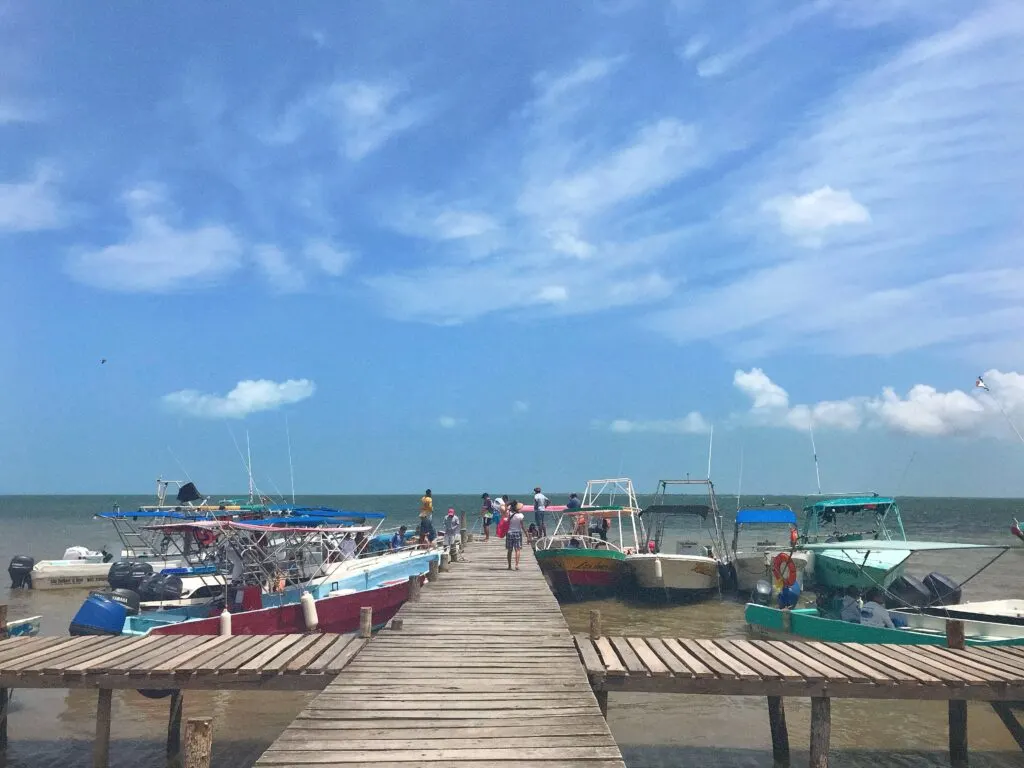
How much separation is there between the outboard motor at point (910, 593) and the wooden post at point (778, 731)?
9.19m

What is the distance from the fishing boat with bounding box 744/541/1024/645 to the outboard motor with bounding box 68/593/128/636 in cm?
1422

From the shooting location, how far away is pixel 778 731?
A: 1095 centimetres

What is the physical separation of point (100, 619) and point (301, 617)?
394 centimetres

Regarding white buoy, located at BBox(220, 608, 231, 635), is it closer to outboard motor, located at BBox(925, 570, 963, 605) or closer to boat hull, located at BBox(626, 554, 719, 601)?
boat hull, located at BBox(626, 554, 719, 601)

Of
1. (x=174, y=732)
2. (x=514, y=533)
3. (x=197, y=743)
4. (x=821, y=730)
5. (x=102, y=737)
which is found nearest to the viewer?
(x=197, y=743)

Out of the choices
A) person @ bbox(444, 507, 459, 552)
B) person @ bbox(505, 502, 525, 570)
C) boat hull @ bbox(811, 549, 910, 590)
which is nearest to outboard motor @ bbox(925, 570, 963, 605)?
boat hull @ bbox(811, 549, 910, 590)

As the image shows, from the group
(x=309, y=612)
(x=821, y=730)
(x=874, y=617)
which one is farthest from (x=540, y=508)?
(x=821, y=730)

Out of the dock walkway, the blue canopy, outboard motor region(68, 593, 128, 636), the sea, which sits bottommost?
the sea

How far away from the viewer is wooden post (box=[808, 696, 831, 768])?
888cm

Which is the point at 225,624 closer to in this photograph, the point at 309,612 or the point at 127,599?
the point at 309,612

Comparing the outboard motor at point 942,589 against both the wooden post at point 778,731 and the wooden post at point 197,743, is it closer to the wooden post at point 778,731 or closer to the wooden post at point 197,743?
the wooden post at point 778,731

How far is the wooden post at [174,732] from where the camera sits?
10898 millimetres

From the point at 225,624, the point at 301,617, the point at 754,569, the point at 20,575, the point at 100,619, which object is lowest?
the point at 754,569

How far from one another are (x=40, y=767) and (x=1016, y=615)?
1786cm
